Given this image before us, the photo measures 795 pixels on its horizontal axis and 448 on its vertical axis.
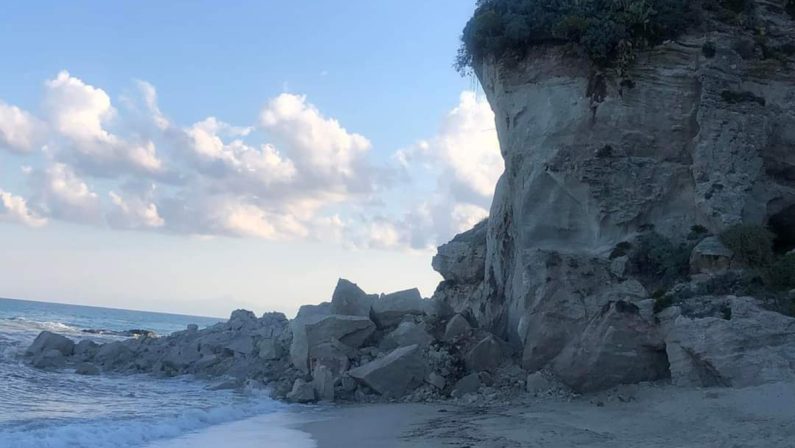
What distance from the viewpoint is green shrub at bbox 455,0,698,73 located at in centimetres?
1897

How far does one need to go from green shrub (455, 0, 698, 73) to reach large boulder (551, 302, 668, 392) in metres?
7.37

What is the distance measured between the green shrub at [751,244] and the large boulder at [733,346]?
6.61 feet

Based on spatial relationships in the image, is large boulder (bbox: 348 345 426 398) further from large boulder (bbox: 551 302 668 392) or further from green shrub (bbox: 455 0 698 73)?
green shrub (bbox: 455 0 698 73)

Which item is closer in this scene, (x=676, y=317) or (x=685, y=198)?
(x=676, y=317)

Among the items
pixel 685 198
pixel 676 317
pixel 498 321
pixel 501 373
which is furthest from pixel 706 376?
pixel 498 321

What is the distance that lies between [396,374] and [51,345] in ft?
52.0

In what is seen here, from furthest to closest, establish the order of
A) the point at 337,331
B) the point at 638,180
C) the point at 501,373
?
the point at 337,331 < the point at 638,180 < the point at 501,373

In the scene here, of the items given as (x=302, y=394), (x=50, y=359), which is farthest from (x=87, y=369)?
(x=302, y=394)

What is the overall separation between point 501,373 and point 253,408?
5451mm

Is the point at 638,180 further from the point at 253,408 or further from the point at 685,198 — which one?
the point at 253,408

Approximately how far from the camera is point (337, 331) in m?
19.8

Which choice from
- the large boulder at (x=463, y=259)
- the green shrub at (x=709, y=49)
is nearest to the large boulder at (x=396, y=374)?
the large boulder at (x=463, y=259)

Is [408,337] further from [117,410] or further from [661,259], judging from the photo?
[117,410]

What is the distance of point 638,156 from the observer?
18594mm
